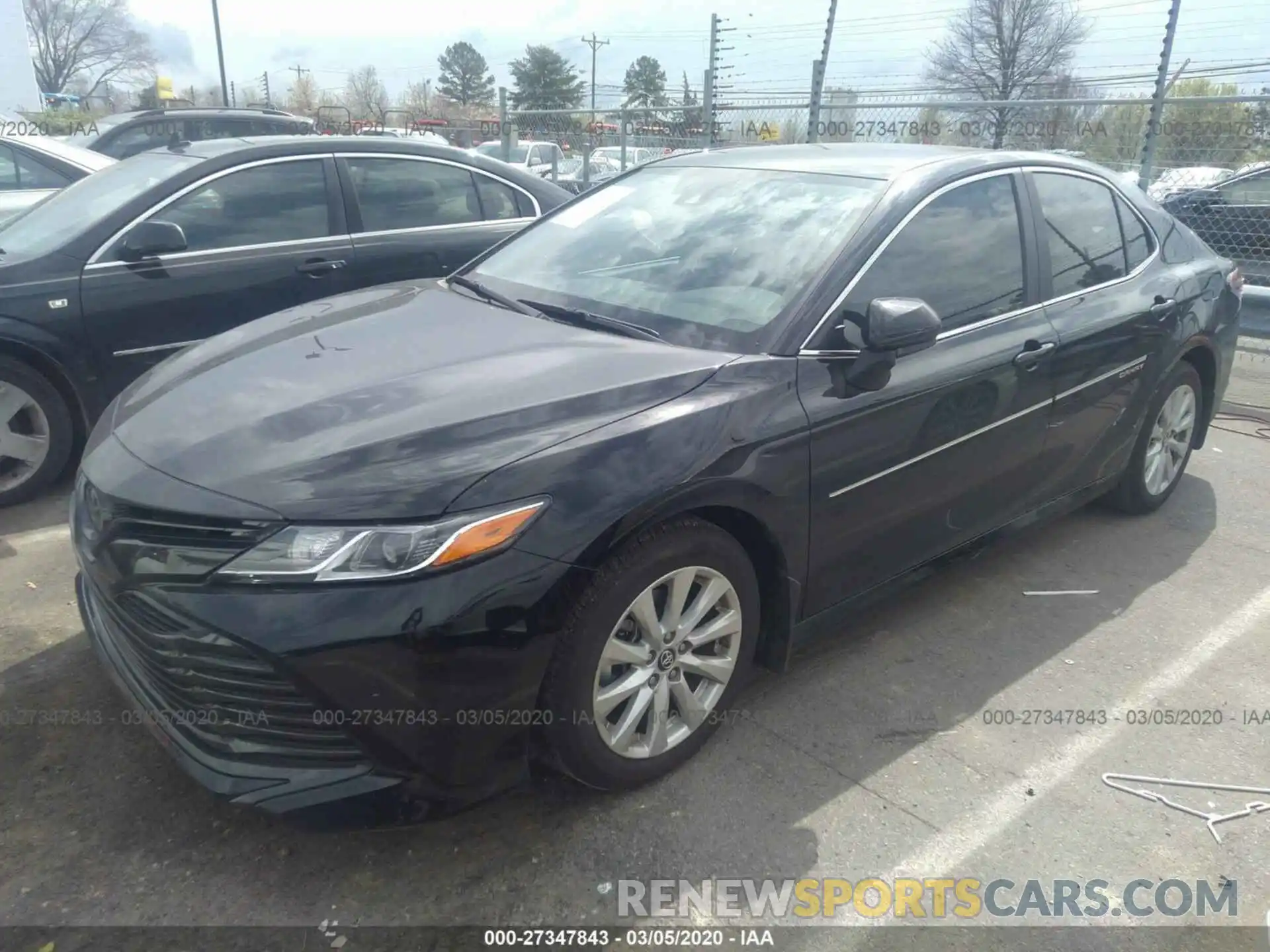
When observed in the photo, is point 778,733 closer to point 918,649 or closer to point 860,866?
point 860,866

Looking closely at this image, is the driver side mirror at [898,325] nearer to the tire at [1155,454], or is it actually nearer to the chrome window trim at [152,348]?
the tire at [1155,454]

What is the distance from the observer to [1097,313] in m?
3.85

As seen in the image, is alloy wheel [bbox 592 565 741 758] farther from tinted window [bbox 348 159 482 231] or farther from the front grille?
tinted window [bbox 348 159 482 231]

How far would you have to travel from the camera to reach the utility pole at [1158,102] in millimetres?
7430

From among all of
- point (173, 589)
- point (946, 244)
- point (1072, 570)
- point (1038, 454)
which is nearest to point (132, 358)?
point (173, 589)

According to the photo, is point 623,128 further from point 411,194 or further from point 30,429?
point 30,429

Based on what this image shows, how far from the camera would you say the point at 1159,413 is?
4.46m

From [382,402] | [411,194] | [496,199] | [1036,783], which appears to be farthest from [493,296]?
[496,199]

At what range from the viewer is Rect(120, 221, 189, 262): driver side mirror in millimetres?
4543

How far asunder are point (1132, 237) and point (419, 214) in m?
3.64

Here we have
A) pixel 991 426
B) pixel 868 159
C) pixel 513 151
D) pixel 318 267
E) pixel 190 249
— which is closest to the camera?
pixel 991 426

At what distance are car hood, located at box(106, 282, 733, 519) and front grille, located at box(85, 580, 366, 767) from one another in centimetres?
32

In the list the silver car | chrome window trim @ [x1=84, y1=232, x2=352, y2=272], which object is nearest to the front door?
chrome window trim @ [x1=84, y1=232, x2=352, y2=272]

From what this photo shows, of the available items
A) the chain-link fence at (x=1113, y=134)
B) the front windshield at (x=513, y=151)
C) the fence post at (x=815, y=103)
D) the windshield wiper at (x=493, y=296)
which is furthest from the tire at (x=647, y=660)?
the front windshield at (x=513, y=151)
